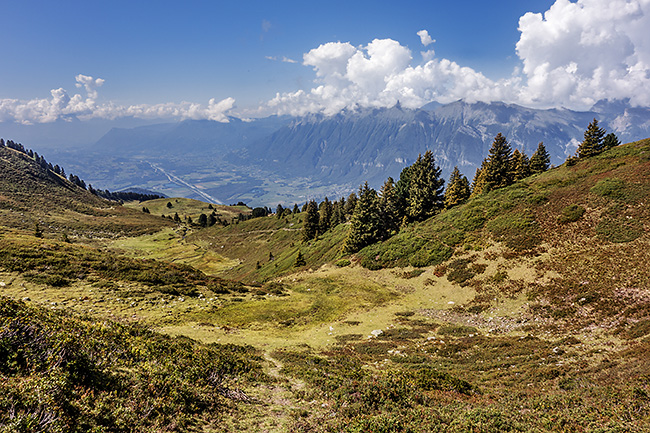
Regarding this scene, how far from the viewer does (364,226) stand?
52.9 metres

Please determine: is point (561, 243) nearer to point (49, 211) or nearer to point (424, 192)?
point (424, 192)

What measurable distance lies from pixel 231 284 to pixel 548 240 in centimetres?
3768

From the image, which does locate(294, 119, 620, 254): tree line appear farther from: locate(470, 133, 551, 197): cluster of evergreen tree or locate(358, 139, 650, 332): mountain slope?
locate(358, 139, 650, 332): mountain slope

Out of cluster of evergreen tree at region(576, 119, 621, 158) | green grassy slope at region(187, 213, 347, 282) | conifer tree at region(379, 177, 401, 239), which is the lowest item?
green grassy slope at region(187, 213, 347, 282)

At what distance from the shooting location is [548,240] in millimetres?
32406

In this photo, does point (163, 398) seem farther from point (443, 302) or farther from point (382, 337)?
point (443, 302)

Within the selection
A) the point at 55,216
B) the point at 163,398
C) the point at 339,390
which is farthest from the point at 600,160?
the point at 55,216

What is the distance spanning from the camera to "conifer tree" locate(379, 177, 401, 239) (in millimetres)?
56812

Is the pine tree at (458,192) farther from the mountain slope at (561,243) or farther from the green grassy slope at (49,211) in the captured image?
the green grassy slope at (49,211)

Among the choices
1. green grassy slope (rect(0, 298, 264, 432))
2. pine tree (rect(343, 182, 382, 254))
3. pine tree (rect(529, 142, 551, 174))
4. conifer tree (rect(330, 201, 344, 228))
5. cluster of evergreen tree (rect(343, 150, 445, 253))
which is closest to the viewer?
green grassy slope (rect(0, 298, 264, 432))

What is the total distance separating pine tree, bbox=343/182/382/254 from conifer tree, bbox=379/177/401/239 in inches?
87.0

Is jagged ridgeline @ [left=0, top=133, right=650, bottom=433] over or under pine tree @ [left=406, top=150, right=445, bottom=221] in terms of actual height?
under

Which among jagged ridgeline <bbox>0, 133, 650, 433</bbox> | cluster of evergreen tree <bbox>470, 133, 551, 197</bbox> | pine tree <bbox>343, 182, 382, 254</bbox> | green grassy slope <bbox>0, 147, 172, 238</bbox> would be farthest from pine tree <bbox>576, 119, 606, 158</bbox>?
green grassy slope <bbox>0, 147, 172, 238</bbox>

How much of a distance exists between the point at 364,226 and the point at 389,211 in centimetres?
875
